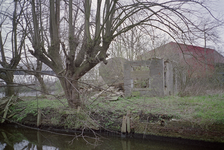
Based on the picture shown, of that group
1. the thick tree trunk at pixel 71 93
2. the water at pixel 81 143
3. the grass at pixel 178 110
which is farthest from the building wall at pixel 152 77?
the water at pixel 81 143

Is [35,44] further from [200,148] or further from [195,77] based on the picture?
[195,77]

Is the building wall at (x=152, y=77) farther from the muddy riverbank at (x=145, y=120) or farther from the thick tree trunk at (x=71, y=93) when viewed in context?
the thick tree trunk at (x=71, y=93)

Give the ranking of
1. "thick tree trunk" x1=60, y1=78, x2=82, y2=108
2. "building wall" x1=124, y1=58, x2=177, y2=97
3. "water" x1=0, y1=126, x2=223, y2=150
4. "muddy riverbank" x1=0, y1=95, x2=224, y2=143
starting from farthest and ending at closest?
1. "building wall" x1=124, y1=58, x2=177, y2=97
2. "thick tree trunk" x1=60, y1=78, x2=82, y2=108
3. "water" x1=0, y1=126, x2=223, y2=150
4. "muddy riverbank" x1=0, y1=95, x2=224, y2=143

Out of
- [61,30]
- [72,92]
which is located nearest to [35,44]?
[61,30]

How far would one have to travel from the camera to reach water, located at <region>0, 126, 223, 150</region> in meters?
5.67

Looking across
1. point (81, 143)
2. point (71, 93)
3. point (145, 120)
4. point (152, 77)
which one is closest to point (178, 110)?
point (145, 120)

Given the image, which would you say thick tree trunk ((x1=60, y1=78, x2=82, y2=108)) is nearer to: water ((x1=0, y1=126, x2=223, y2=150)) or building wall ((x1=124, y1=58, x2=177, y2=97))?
water ((x1=0, y1=126, x2=223, y2=150))

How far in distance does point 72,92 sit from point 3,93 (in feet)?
21.4

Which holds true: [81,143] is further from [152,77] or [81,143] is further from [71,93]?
[152,77]

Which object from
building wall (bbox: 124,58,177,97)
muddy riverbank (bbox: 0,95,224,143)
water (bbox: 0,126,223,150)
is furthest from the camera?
building wall (bbox: 124,58,177,97)

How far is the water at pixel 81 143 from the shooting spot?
5672 mm

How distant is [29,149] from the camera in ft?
20.9

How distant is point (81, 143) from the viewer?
6.55 metres

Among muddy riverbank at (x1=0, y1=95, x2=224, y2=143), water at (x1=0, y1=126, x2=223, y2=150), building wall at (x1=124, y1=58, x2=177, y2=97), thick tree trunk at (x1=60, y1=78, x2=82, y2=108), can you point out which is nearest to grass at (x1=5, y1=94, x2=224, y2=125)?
muddy riverbank at (x1=0, y1=95, x2=224, y2=143)
